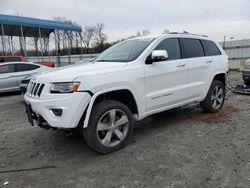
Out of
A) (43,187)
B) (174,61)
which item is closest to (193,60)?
(174,61)

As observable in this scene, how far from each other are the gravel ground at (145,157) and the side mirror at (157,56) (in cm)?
140

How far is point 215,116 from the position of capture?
559cm

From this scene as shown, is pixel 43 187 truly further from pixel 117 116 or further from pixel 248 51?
pixel 248 51

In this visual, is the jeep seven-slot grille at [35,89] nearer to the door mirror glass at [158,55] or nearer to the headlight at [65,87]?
the headlight at [65,87]

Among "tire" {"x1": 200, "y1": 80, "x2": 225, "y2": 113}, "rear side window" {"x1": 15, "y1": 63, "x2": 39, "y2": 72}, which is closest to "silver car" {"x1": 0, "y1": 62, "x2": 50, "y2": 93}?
"rear side window" {"x1": 15, "y1": 63, "x2": 39, "y2": 72}

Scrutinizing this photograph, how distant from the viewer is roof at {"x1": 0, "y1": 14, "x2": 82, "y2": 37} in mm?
17656

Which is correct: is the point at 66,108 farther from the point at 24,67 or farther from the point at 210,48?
the point at 24,67

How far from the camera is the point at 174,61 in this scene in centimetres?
459

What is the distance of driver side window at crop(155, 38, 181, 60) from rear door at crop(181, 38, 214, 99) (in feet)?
0.57

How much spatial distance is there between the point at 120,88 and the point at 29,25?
17.5 meters

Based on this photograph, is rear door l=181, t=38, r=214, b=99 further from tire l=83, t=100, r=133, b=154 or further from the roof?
the roof

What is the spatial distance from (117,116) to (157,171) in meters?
1.08

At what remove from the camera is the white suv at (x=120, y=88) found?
3.35 meters

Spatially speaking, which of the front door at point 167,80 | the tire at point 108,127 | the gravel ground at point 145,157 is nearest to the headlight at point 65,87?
the tire at point 108,127
